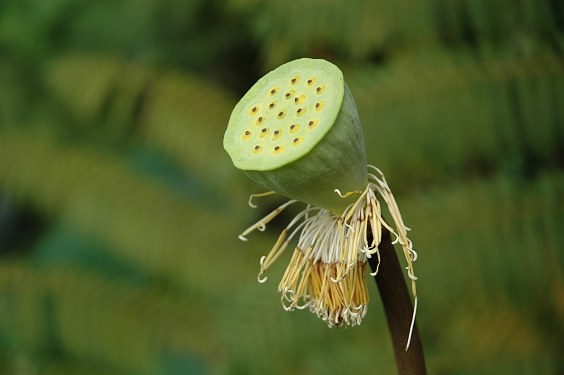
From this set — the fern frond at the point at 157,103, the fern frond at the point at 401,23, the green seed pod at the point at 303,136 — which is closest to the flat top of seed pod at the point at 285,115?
the green seed pod at the point at 303,136

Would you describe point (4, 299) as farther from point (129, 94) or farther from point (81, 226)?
point (129, 94)

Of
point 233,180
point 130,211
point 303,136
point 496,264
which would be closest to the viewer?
point 303,136

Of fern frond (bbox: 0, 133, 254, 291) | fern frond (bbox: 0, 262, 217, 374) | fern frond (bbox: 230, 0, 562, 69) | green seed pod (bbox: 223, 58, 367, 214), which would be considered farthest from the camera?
fern frond (bbox: 0, 133, 254, 291)

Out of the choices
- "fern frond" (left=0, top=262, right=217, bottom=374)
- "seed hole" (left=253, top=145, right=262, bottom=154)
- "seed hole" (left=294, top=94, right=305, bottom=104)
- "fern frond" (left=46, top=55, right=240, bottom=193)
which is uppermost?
"seed hole" (left=294, top=94, right=305, bottom=104)

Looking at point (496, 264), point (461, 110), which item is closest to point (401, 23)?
point (461, 110)

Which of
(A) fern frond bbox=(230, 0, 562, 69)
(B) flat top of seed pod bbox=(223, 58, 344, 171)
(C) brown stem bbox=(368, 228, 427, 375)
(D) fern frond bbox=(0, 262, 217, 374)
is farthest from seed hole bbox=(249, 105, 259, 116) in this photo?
(D) fern frond bbox=(0, 262, 217, 374)

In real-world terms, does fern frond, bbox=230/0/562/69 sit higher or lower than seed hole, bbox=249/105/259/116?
lower

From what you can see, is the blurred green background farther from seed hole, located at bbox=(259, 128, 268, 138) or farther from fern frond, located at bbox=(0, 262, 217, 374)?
seed hole, located at bbox=(259, 128, 268, 138)

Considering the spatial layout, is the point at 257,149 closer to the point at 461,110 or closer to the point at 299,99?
the point at 299,99
